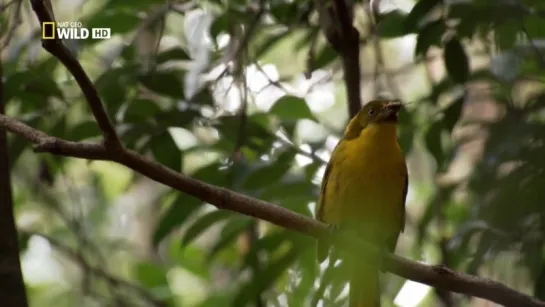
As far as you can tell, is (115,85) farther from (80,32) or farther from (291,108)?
(291,108)

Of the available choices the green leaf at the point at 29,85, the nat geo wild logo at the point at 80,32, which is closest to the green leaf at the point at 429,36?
the nat geo wild logo at the point at 80,32

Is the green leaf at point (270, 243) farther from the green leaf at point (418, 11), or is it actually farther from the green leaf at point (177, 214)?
the green leaf at point (418, 11)

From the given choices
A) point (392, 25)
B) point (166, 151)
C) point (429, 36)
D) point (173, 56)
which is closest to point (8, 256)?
point (166, 151)

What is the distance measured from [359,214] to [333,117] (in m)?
4.22

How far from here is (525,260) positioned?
9.53ft

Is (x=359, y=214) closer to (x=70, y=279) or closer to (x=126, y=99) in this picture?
(x=126, y=99)

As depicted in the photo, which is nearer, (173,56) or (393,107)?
(173,56)

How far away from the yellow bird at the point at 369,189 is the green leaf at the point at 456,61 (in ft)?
1.24

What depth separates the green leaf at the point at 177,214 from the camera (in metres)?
3.07

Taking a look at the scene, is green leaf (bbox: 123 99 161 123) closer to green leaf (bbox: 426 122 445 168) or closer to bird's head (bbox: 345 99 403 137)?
bird's head (bbox: 345 99 403 137)

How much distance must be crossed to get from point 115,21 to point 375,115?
108 centimetres

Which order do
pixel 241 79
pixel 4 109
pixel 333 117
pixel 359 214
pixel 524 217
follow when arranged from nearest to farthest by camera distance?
pixel 524 217, pixel 4 109, pixel 241 79, pixel 359 214, pixel 333 117

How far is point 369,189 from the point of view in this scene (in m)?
3.38

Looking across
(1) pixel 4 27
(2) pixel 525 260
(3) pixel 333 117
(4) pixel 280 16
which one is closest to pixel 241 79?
(4) pixel 280 16
